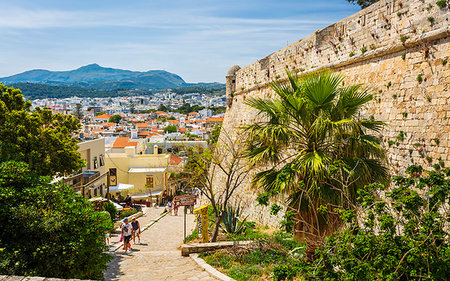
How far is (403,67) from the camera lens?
7.79m

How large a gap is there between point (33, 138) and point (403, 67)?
32.2 feet

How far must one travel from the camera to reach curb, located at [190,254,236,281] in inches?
275

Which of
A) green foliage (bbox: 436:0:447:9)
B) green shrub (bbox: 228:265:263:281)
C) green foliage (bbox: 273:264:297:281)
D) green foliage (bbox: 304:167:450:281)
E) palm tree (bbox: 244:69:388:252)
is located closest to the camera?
green foliage (bbox: 304:167:450:281)

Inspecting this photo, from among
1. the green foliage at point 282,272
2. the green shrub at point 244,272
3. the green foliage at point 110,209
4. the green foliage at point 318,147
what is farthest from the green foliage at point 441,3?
the green foliage at point 110,209

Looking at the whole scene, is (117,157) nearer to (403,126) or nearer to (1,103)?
(1,103)

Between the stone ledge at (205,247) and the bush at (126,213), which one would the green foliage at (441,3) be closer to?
the stone ledge at (205,247)

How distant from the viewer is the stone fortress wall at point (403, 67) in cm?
678

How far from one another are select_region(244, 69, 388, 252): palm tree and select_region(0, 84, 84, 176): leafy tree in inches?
269

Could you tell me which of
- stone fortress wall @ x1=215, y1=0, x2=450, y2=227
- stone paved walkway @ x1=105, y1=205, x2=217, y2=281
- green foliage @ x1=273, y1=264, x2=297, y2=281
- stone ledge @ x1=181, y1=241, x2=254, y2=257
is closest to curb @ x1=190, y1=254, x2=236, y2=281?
stone paved walkway @ x1=105, y1=205, x2=217, y2=281

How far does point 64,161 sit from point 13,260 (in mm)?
6952

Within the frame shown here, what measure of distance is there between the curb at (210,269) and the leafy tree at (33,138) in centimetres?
519

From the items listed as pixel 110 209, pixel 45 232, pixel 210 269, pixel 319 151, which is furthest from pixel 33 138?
pixel 319 151

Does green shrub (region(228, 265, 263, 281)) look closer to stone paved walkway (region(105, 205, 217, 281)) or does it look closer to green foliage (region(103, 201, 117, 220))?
stone paved walkway (region(105, 205, 217, 281))

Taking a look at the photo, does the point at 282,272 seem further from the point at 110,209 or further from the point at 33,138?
the point at 110,209
